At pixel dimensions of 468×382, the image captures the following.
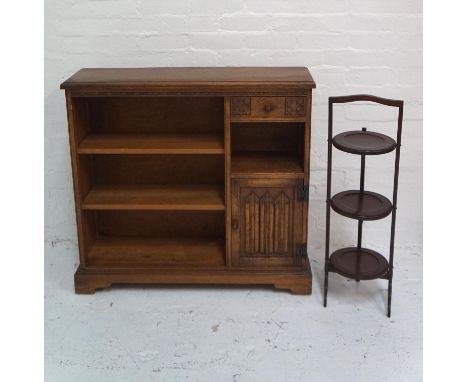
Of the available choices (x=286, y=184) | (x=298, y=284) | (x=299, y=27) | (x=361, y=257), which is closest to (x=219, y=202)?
(x=286, y=184)

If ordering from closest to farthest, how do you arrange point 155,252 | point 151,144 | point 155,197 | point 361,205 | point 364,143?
point 364,143
point 361,205
point 151,144
point 155,197
point 155,252

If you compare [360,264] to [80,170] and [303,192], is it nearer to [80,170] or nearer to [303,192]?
[303,192]

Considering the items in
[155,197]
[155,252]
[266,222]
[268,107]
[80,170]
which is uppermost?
[268,107]

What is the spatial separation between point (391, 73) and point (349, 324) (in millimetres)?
1349

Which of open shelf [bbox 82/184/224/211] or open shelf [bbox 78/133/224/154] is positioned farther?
open shelf [bbox 82/184/224/211]

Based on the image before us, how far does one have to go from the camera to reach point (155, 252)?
10.2 feet

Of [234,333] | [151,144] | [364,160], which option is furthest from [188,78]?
[234,333]

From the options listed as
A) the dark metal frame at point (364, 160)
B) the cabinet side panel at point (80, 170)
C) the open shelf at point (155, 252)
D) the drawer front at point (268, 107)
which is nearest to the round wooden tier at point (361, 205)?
the dark metal frame at point (364, 160)

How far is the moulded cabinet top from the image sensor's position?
2672mm

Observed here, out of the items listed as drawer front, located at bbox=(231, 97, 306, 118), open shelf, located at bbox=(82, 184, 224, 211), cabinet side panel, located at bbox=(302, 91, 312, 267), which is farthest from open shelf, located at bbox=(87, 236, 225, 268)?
drawer front, located at bbox=(231, 97, 306, 118)

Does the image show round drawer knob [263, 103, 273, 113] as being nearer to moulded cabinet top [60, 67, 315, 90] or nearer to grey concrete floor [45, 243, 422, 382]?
moulded cabinet top [60, 67, 315, 90]

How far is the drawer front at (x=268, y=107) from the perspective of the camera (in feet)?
8.82

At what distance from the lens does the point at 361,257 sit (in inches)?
116

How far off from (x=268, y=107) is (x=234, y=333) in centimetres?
105
